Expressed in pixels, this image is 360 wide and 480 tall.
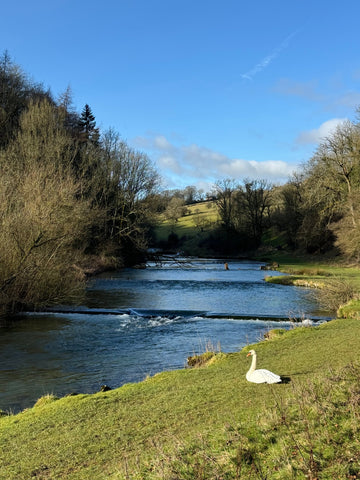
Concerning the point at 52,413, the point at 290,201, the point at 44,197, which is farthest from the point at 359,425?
the point at 290,201

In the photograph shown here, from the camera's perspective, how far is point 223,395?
8734 millimetres

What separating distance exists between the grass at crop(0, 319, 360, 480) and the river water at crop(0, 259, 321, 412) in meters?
2.89

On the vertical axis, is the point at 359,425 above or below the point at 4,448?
above

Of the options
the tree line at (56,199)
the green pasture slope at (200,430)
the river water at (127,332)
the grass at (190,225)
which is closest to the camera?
the green pasture slope at (200,430)

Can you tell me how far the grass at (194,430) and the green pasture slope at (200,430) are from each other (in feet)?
0.06

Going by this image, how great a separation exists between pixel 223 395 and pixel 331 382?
2.19 m

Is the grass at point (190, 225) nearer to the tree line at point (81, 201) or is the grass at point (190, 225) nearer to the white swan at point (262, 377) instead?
the tree line at point (81, 201)

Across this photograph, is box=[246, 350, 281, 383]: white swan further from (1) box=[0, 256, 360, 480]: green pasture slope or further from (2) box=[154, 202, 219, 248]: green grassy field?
(2) box=[154, 202, 219, 248]: green grassy field

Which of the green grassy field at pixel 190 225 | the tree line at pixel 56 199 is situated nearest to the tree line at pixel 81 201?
the tree line at pixel 56 199

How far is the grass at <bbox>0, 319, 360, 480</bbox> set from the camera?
5.07 metres

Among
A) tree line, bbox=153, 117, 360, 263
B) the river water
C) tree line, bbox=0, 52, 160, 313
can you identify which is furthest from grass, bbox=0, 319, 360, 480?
tree line, bbox=153, 117, 360, 263

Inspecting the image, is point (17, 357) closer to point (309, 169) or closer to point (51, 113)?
point (51, 113)

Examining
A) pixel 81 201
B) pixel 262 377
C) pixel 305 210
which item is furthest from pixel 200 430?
pixel 305 210

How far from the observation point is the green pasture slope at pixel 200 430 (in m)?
5.03
